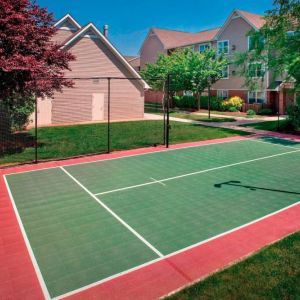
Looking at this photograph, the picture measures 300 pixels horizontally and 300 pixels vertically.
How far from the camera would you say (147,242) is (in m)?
7.22

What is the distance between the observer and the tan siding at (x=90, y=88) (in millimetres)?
27984

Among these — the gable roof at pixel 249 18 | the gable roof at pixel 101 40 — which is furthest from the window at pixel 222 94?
the gable roof at pixel 101 40

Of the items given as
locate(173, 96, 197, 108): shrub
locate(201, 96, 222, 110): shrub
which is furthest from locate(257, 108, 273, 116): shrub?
locate(173, 96, 197, 108): shrub

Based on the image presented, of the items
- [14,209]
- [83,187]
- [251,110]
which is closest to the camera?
[14,209]

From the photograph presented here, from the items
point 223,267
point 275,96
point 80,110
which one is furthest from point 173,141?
point 275,96

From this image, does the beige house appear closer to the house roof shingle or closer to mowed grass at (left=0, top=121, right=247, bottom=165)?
mowed grass at (left=0, top=121, right=247, bottom=165)

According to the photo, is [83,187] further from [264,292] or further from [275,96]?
[275,96]

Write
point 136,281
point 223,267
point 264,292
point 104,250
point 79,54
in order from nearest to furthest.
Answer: point 264,292, point 136,281, point 223,267, point 104,250, point 79,54

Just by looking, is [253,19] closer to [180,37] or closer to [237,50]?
[237,50]

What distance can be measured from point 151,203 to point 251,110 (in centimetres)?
3126

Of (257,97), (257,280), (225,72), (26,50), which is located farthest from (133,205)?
(225,72)

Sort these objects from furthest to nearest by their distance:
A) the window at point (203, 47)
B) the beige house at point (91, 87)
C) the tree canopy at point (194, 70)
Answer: the window at point (203, 47), the tree canopy at point (194, 70), the beige house at point (91, 87)

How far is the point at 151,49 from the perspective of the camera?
5728 centimetres

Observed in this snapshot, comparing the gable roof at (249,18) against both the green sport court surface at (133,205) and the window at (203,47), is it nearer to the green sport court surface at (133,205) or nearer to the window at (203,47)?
the window at (203,47)
